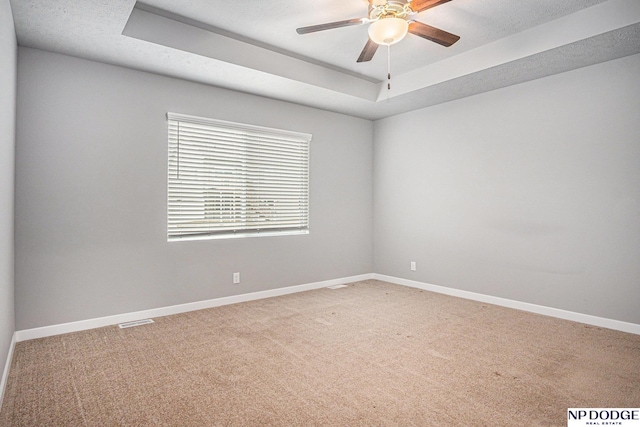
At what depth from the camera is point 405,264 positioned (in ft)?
17.3

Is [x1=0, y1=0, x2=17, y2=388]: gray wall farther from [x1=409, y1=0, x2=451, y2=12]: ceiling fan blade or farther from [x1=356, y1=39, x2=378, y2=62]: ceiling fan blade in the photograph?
[x1=409, y1=0, x2=451, y2=12]: ceiling fan blade

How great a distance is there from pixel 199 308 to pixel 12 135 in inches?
90.0

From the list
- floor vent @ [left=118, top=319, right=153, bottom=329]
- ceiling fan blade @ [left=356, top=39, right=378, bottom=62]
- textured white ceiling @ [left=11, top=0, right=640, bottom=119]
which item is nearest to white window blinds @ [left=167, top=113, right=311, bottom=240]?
textured white ceiling @ [left=11, top=0, right=640, bottom=119]

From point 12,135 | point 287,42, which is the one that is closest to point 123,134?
point 12,135

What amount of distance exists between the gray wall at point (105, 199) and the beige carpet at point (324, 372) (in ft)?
1.34

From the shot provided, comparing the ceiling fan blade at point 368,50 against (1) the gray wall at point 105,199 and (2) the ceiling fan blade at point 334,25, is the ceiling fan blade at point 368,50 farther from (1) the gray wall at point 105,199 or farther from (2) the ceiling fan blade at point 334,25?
(1) the gray wall at point 105,199

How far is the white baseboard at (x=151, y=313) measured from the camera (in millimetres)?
3116

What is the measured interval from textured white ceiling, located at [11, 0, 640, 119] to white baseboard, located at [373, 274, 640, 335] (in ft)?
8.05

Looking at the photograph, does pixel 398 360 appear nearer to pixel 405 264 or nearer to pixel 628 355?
pixel 628 355

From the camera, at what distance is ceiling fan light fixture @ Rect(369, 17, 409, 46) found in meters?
2.53

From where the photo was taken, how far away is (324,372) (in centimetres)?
248

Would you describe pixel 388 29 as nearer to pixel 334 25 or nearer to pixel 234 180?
pixel 334 25

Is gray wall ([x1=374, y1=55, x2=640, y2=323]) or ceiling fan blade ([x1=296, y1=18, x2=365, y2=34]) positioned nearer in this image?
ceiling fan blade ([x1=296, y1=18, x2=365, y2=34])

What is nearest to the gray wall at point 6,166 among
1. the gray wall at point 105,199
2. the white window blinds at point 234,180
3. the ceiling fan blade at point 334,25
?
the gray wall at point 105,199
